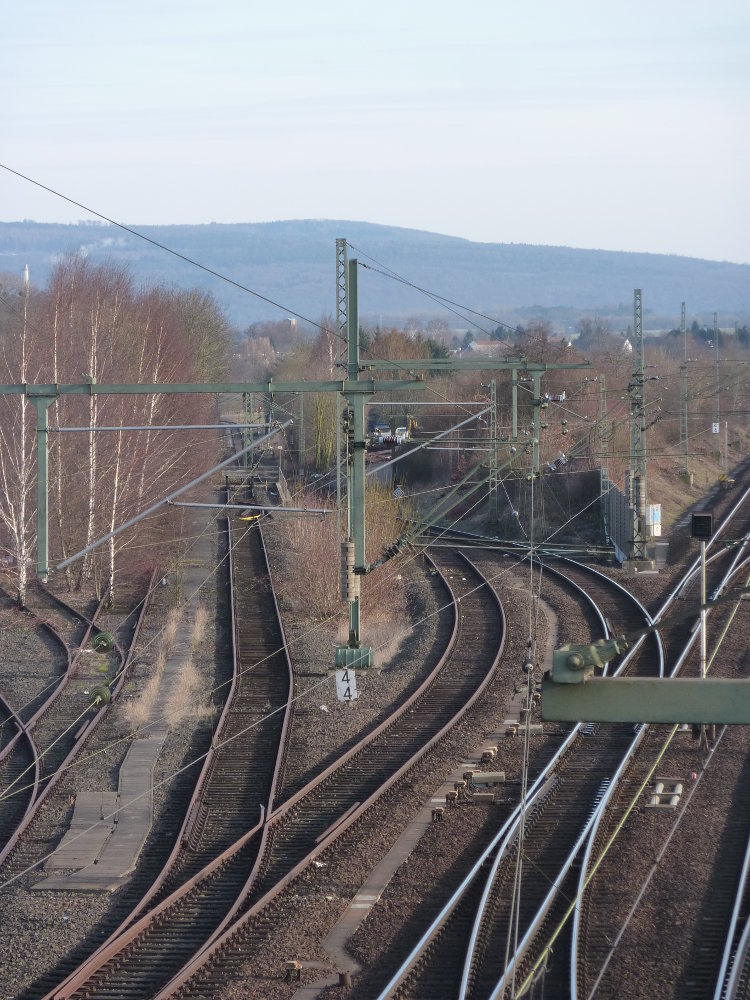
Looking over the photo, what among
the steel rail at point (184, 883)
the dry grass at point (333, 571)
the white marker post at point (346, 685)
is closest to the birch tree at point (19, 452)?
the dry grass at point (333, 571)

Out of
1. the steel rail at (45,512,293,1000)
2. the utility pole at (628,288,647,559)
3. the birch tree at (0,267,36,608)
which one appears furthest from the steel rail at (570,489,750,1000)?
the birch tree at (0,267,36,608)

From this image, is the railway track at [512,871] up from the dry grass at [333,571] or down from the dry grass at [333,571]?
down

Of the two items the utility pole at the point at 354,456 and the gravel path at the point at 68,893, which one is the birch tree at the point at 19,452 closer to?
the gravel path at the point at 68,893

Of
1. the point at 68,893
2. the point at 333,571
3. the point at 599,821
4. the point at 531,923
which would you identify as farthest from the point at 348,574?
the point at 333,571

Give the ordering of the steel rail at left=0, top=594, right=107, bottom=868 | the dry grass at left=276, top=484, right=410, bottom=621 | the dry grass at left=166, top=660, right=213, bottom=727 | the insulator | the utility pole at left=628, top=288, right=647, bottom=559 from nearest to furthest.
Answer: the steel rail at left=0, top=594, right=107, bottom=868 → the insulator → the dry grass at left=166, top=660, right=213, bottom=727 → the utility pole at left=628, top=288, right=647, bottom=559 → the dry grass at left=276, top=484, right=410, bottom=621

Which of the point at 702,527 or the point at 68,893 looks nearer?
the point at 68,893

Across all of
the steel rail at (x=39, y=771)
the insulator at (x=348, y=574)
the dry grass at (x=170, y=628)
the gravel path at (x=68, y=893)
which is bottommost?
the gravel path at (x=68, y=893)

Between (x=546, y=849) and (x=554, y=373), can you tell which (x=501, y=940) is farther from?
(x=554, y=373)

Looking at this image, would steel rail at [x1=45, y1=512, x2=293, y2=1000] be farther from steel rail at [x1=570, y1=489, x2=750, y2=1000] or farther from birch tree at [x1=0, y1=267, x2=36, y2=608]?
birch tree at [x1=0, y1=267, x2=36, y2=608]

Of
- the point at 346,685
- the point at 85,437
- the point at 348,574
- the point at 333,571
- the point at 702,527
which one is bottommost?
the point at 346,685

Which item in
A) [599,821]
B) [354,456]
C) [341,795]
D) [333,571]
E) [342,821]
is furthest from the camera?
[333,571]

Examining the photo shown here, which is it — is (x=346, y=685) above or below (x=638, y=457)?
below

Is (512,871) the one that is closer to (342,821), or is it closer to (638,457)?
(342,821)

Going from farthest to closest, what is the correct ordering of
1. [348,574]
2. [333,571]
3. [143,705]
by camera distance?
1. [333,571]
2. [143,705]
3. [348,574]
